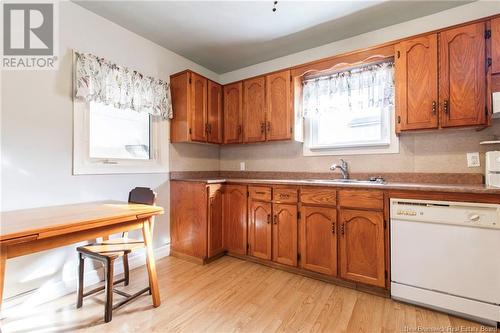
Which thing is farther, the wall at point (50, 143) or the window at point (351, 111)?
the window at point (351, 111)

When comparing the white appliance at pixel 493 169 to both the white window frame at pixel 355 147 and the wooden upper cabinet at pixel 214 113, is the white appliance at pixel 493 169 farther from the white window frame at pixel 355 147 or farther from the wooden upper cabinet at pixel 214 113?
the wooden upper cabinet at pixel 214 113

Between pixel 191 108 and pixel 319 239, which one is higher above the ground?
pixel 191 108

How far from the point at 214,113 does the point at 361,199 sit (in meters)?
2.14

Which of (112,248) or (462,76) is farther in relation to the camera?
(462,76)

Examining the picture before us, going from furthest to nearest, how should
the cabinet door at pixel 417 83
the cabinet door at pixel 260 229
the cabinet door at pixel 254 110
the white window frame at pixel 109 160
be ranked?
the cabinet door at pixel 254 110, the cabinet door at pixel 260 229, the white window frame at pixel 109 160, the cabinet door at pixel 417 83

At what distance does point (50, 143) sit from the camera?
1.95 m

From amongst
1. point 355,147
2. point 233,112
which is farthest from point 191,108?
point 355,147

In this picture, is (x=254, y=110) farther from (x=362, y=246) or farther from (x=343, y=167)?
(x=362, y=246)

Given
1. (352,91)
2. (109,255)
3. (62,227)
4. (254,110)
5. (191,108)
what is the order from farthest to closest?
(254,110)
(191,108)
(352,91)
(109,255)
(62,227)

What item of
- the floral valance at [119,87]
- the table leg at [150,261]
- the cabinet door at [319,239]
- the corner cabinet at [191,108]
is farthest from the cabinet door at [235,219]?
the floral valance at [119,87]

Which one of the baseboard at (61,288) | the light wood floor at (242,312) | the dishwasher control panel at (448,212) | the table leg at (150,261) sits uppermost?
the dishwasher control panel at (448,212)

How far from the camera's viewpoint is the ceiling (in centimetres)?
214

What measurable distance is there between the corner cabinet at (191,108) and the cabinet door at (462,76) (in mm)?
2450

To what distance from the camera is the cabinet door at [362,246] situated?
6.28ft
